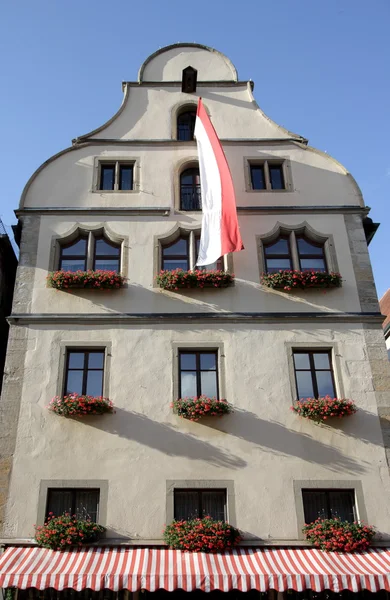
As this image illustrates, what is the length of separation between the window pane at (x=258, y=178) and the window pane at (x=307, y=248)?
207cm

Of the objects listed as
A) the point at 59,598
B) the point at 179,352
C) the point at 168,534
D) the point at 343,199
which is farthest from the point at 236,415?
the point at 343,199

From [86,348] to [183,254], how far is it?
3.68 meters

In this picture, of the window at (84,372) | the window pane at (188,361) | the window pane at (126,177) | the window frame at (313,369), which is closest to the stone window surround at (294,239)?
the window frame at (313,369)

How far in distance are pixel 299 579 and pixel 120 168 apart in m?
12.0

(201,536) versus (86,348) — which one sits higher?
(86,348)

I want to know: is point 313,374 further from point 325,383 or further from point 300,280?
point 300,280

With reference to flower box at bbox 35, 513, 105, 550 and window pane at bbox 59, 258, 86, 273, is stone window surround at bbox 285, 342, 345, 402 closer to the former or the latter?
flower box at bbox 35, 513, 105, 550

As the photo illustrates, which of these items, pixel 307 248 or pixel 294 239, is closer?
pixel 294 239

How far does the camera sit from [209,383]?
14508 mm

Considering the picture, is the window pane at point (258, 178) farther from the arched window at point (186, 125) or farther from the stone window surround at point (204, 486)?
the stone window surround at point (204, 486)

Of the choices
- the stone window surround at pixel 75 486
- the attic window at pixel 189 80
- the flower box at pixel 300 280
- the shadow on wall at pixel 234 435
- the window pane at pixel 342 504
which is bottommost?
the window pane at pixel 342 504

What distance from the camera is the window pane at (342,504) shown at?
13.1 meters

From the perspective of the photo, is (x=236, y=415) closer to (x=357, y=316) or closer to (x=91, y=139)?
(x=357, y=316)

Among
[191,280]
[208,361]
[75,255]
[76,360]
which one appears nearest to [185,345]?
[208,361]
